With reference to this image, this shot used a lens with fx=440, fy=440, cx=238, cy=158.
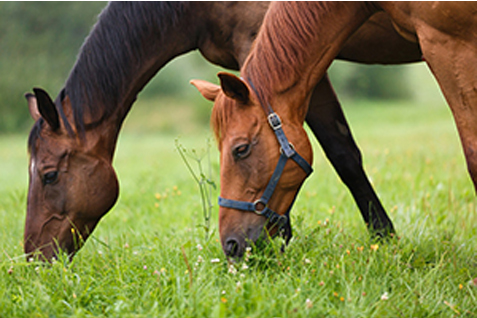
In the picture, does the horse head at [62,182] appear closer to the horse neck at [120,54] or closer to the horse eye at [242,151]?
the horse neck at [120,54]

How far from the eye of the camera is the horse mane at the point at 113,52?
10.1 ft

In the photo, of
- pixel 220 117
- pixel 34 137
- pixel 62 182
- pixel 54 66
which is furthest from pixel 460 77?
pixel 54 66

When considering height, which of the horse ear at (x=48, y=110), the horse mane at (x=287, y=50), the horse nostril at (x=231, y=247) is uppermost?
the horse mane at (x=287, y=50)

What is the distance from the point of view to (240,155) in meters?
2.40

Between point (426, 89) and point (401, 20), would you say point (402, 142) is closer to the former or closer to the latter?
point (401, 20)

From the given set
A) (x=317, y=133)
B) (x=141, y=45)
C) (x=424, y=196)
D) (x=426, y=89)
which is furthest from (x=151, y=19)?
(x=426, y=89)

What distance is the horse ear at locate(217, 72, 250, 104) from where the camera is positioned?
7.57ft

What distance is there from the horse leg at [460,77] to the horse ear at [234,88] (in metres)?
0.93

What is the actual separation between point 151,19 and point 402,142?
25.4 feet

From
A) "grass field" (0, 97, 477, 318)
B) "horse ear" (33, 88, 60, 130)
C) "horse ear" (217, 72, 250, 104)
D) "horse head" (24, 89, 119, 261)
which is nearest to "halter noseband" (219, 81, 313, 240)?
"horse ear" (217, 72, 250, 104)

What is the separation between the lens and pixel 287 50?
247 centimetres

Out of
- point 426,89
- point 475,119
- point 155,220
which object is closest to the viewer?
point 475,119

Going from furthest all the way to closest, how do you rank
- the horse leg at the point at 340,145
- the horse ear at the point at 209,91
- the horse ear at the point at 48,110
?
1. the horse leg at the point at 340,145
2. the horse ear at the point at 48,110
3. the horse ear at the point at 209,91

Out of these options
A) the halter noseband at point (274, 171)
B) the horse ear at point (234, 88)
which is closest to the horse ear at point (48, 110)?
the horse ear at point (234, 88)
